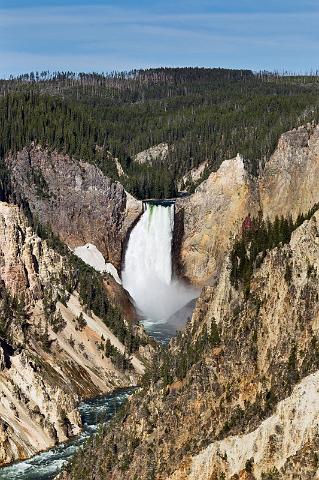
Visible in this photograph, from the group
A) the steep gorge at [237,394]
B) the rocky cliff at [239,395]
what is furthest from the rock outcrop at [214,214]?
the rocky cliff at [239,395]

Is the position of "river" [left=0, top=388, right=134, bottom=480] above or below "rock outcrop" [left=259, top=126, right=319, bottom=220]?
below

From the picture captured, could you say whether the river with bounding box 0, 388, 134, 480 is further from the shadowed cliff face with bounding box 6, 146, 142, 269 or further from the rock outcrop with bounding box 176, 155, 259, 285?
the rock outcrop with bounding box 176, 155, 259, 285

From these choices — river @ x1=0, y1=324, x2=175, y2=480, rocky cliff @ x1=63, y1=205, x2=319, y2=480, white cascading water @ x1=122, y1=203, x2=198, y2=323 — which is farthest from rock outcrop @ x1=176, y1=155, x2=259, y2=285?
rocky cliff @ x1=63, y1=205, x2=319, y2=480

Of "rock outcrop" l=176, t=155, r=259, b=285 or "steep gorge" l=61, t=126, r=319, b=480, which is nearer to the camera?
"steep gorge" l=61, t=126, r=319, b=480

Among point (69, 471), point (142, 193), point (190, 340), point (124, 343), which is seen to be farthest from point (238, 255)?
point (142, 193)

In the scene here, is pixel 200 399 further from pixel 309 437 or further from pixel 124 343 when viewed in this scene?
pixel 124 343

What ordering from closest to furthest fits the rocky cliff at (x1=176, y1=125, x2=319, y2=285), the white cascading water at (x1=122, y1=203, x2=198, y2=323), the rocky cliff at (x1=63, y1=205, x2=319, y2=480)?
the rocky cliff at (x1=63, y1=205, x2=319, y2=480) → the white cascading water at (x1=122, y1=203, x2=198, y2=323) → the rocky cliff at (x1=176, y1=125, x2=319, y2=285)
